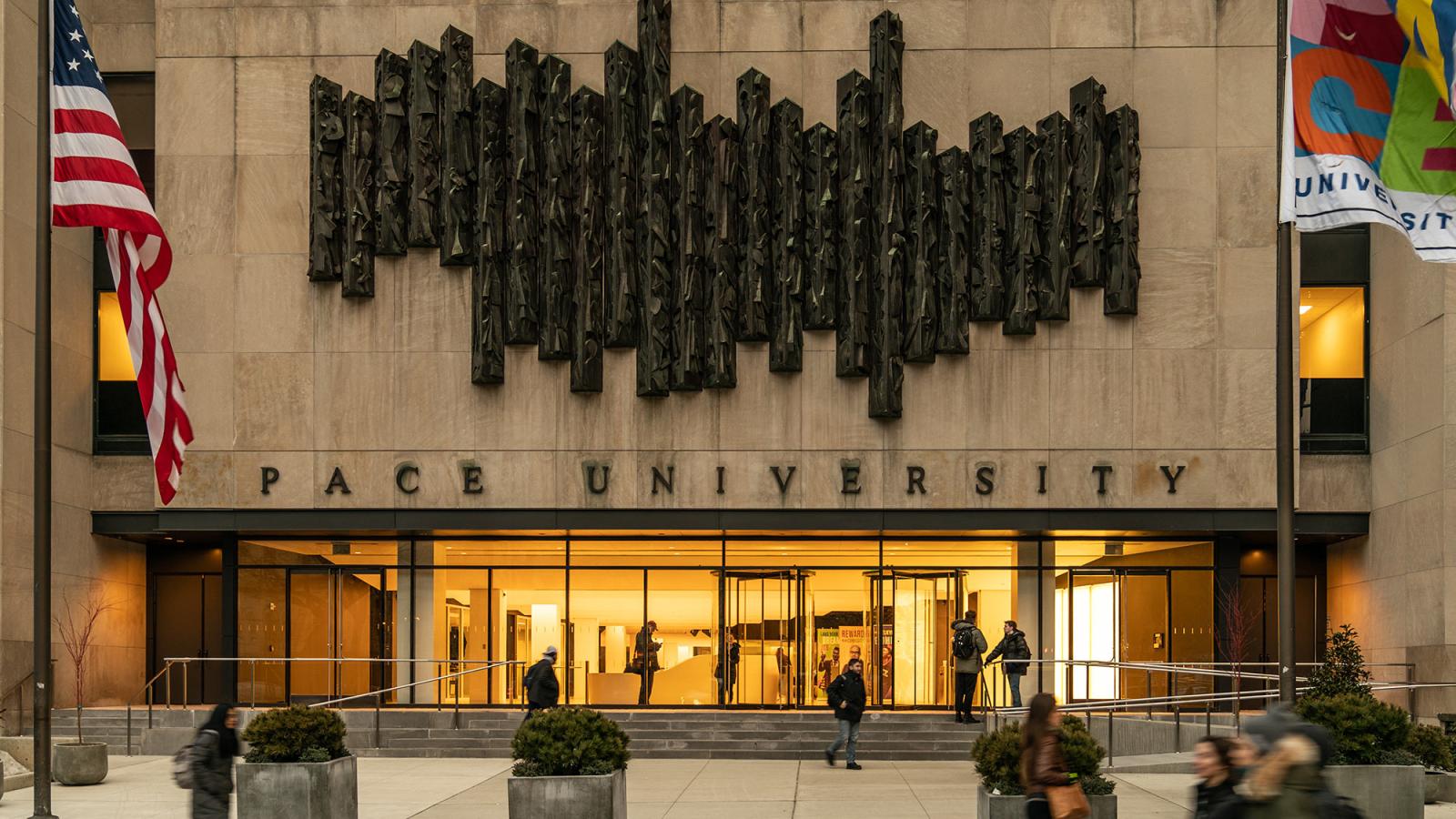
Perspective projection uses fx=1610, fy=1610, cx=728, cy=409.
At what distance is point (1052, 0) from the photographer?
30578 millimetres

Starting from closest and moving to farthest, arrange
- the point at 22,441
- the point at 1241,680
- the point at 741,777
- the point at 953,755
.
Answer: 1. the point at 741,777
2. the point at 953,755
3. the point at 22,441
4. the point at 1241,680

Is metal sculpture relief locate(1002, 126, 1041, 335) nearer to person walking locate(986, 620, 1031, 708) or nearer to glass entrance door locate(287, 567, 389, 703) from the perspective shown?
person walking locate(986, 620, 1031, 708)

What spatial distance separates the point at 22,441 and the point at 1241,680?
933 inches

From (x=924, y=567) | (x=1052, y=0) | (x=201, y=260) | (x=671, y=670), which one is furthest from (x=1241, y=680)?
(x=201, y=260)

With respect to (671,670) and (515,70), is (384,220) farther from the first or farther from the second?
(671,670)

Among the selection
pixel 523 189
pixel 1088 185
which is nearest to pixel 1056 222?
pixel 1088 185

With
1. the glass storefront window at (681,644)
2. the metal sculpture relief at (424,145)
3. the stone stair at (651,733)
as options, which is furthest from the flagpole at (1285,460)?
the glass storefront window at (681,644)

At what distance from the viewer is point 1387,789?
16.2 metres

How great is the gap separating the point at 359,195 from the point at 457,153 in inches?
80.9

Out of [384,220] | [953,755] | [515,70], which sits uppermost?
[515,70]

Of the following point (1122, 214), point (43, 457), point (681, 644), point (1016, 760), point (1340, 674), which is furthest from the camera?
point (681, 644)

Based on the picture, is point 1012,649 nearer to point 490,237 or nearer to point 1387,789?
point 490,237

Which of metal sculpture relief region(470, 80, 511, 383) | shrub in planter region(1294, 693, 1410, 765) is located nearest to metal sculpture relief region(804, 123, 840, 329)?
metal sculpture relief region(470, 80, 511, 383)

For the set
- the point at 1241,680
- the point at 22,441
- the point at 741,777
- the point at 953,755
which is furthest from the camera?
the point at 1241,680
